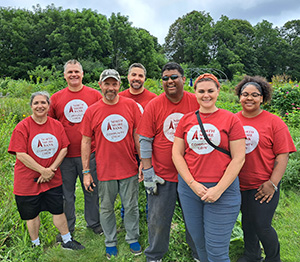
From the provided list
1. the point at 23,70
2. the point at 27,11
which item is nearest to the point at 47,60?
the point at 23,70

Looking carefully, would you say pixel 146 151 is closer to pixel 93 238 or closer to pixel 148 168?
pixel 148 168

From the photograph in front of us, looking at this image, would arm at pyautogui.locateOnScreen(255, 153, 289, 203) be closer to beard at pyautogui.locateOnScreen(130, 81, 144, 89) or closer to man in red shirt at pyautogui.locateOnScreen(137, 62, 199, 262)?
man in red shirt at pyautogui.locateOnScreen(137, 62, 199, 262)

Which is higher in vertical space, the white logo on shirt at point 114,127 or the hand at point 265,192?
the white logo on shirt at point 114,127

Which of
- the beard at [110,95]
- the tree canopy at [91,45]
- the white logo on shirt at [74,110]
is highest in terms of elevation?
the tree canopy at [91,45]

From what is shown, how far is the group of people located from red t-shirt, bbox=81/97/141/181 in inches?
0.4

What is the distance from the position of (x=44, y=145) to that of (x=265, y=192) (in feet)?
7.72

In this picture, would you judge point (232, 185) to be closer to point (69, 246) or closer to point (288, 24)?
point (69, 246)

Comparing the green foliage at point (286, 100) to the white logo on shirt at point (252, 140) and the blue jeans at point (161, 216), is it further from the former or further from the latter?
the blue jeans at point (161, 216)

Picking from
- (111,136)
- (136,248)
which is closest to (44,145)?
(111,136)

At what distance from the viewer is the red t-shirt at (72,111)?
326 centimetres

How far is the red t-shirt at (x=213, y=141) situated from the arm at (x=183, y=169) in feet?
0.15

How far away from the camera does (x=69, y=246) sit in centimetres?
321

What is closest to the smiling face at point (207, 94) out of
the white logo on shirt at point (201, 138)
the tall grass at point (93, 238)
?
the white logo on shirt at point (201, 138)

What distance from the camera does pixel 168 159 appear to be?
2578 millimetres
